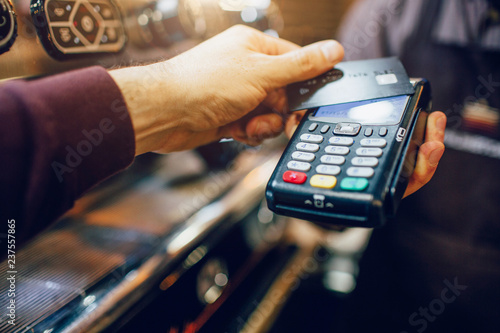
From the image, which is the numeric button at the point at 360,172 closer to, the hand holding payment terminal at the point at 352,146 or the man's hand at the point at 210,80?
the hand holding payment terminal at the point at 352,146

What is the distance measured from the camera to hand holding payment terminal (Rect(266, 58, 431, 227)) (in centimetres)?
36

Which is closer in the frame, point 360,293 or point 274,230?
point 274,230

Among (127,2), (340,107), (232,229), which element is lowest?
(232,229)

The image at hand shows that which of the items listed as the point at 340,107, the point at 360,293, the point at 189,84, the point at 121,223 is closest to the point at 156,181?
the point at 121,223

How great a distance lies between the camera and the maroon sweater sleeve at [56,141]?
0.35 m

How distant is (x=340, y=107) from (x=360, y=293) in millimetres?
834

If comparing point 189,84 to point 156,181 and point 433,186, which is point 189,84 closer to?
point 156,181

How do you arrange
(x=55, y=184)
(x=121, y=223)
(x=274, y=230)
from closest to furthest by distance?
(x=55, y=184) < (x=121, y=223) < (x=274, y=230)

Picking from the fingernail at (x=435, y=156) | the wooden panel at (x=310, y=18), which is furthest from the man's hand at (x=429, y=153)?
the wooden panel at (x=310, y=18)

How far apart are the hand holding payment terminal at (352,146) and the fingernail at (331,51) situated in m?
0.02

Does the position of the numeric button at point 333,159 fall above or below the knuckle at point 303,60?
below

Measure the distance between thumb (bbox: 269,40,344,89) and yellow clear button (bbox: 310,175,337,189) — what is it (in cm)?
20

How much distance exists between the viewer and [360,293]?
110 cm

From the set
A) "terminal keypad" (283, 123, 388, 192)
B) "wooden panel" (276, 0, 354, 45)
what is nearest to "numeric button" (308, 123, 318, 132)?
"terminal keypad" (283, 123, 388, 192)
